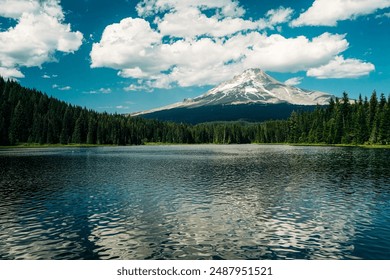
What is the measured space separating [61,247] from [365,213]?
1012 inches

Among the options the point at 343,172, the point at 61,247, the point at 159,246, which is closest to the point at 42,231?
the point at 61,247

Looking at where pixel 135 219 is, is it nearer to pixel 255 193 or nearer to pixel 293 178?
pixel 255 193

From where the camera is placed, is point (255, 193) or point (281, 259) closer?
point (281, 259)

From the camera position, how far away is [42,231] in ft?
83.4

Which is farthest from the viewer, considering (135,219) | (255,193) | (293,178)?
(293,178)

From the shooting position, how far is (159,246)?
2205cm

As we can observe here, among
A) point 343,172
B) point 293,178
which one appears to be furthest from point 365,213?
point 343,172

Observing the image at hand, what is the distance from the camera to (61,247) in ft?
71.8

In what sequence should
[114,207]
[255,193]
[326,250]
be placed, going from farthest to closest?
[255,193] → [114,207] → [326,250]
